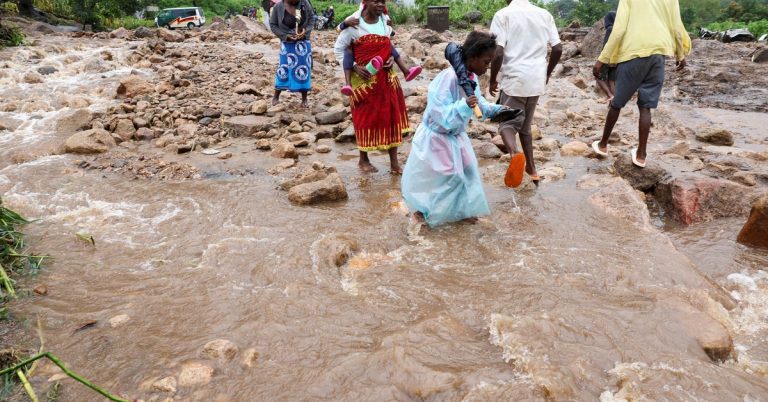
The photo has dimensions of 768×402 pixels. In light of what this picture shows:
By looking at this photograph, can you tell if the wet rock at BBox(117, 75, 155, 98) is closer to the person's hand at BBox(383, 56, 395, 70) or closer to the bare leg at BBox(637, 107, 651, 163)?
the person's hand at BBox(383, 56, 395, 70)

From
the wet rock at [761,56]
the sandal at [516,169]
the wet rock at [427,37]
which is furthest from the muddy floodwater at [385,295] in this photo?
the wet rock at [761,56]

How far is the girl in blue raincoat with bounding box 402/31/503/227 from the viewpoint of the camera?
127 inches

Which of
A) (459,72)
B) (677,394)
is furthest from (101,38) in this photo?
(677,394)

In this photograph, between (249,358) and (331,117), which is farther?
(331,117)

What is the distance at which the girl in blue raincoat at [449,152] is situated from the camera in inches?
127

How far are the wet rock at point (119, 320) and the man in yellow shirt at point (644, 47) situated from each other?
4109mm

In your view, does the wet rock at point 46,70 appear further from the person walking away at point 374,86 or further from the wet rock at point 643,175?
the wet rock at point 643,175

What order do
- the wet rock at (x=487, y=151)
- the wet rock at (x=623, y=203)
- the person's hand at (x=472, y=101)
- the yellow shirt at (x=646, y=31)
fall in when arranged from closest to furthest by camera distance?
the person's hand at (x=472, y=101) < the wet rock at (x=623, y=203) < the yellow shirt at (x=646, y=31) < the wet rock at (x=487, y=151)

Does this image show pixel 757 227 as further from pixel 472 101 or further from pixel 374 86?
pixel 374 86

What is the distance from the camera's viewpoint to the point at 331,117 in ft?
21.4

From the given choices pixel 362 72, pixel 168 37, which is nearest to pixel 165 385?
pixel 362 72

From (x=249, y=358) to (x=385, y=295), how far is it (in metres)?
0.85

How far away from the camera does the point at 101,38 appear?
14.8m

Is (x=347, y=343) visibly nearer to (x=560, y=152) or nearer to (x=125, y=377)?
(x=125, y=377)
